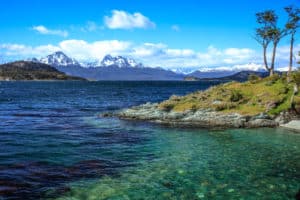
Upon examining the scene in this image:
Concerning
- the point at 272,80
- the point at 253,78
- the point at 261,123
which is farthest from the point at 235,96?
the point at 253,78

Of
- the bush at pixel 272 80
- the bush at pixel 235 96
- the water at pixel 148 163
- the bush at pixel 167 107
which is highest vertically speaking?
the bush at pixel 272 80

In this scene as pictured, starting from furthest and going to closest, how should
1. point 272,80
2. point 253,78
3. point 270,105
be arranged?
point 253,78 → point 272,80 → point 270,105

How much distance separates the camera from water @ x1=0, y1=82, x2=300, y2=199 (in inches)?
854

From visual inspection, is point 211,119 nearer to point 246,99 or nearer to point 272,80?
point 246,99

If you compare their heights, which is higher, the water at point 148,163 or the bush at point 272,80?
the bush at point 272,80

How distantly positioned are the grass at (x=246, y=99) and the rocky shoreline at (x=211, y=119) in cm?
149

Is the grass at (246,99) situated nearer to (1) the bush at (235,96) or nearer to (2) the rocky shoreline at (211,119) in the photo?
(1) the bush at (235,96)

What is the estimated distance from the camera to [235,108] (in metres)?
55.0

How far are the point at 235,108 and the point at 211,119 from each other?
553cm

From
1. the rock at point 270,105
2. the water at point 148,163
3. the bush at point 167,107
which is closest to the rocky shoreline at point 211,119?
the bush at point 167,107

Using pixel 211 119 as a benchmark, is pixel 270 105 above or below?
above

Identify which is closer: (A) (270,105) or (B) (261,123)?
(B) (261,123)

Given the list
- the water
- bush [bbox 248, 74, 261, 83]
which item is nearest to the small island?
bush [bbox 248, 74, 261, 83]

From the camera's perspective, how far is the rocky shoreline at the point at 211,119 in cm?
4928
